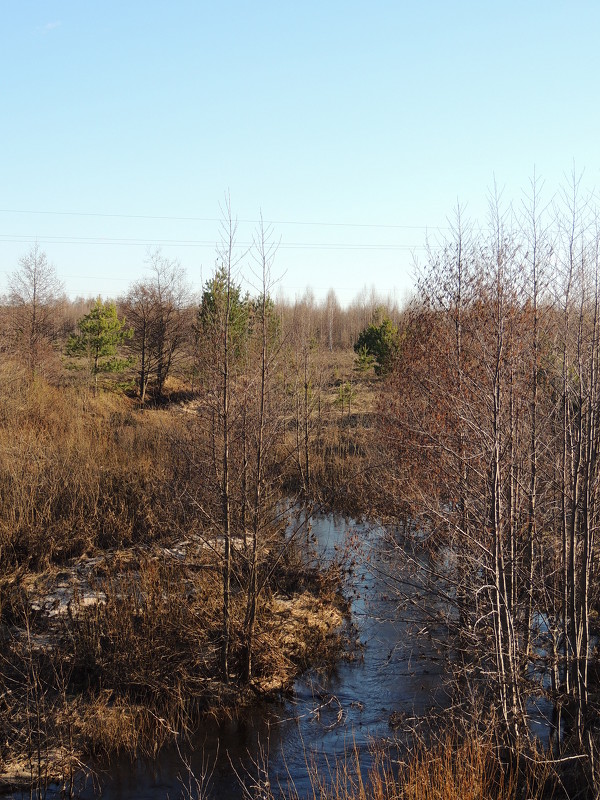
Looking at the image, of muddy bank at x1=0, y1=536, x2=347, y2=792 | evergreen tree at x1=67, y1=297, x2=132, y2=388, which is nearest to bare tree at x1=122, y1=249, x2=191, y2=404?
evergreen tree at x1=67, y1=297, x2=132, y2=388

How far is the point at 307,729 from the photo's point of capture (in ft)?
25.2

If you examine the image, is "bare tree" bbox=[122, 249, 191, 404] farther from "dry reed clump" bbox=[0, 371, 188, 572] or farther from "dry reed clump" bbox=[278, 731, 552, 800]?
"dry reed clump" bbox=[278, 731, 552, 800]

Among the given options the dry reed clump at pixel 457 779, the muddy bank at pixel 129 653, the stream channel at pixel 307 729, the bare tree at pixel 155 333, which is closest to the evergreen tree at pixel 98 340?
the bare tree at pixel 155 333

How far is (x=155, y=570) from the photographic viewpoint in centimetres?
1008

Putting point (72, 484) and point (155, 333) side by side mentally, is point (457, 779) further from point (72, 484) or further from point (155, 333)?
point (155, 333)

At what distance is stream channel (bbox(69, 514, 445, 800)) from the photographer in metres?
6.67

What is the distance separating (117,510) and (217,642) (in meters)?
4.91

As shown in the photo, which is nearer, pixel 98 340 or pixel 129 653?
pixel 129 653

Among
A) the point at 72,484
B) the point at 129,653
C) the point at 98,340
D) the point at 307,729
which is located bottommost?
the point at 307,729

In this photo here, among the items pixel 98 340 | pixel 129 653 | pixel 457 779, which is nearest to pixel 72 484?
pixel 129 653

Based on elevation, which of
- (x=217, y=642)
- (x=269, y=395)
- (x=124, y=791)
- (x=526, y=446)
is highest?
(x=269, y=395)

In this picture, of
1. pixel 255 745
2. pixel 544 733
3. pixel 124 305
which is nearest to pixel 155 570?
pixel 255 745

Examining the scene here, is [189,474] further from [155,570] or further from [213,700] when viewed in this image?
[213,700]

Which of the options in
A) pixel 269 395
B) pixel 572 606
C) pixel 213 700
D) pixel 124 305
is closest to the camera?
pixel 572 606
